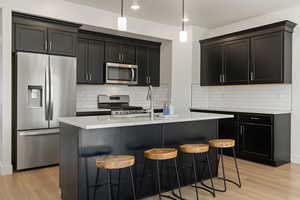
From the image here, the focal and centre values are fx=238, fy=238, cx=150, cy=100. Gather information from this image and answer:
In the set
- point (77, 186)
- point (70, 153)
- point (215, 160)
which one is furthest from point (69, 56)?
point (215, 160)

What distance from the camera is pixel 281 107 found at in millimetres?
4555

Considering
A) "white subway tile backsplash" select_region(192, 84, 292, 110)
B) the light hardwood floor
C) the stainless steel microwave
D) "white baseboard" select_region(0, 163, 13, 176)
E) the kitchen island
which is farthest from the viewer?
the stainless steel microwave

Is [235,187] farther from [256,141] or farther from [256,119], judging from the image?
[256,119]

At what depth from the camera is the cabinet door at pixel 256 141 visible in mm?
4172

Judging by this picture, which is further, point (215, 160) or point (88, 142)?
point (215, 160)

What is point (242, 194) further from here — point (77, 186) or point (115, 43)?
point (115, 43)

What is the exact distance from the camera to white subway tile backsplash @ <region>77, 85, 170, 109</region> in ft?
17.2

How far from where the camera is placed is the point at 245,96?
516 centimetres

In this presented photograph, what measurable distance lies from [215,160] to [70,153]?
214 cm

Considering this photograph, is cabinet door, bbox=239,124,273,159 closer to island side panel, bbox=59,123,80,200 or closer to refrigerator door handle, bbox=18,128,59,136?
island side panel, bbox=59,123,80,200

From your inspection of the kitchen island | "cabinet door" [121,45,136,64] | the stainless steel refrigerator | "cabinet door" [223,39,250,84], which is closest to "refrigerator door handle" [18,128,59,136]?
the stainless steel refrigerator

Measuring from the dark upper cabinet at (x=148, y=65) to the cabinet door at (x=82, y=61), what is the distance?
1275 mm

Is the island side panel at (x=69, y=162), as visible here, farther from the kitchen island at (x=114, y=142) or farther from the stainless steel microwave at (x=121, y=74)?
the stainless steel microwave at (x=121, y=74)

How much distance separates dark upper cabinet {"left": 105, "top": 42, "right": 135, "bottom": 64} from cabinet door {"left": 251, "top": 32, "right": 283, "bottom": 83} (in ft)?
8.63
